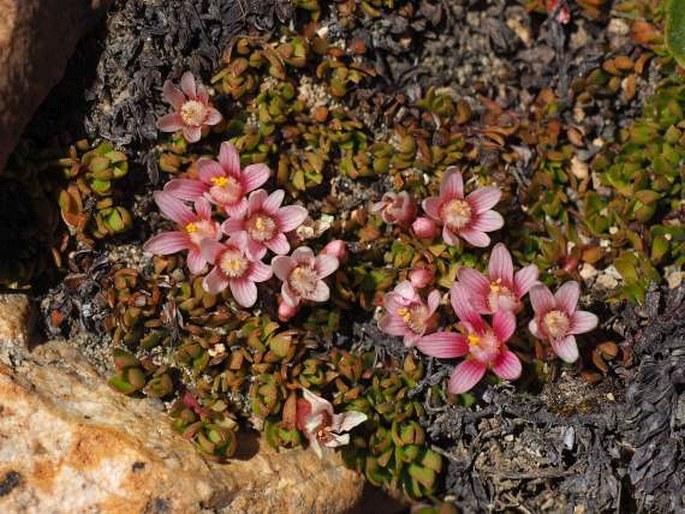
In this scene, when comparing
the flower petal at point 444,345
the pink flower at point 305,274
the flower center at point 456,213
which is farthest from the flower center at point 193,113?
the flower petal at point 444,345

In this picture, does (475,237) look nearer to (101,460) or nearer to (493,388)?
(493,388)

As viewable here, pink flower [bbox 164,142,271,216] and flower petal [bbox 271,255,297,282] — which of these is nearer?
flower petal [bbox 271,255,297,282]

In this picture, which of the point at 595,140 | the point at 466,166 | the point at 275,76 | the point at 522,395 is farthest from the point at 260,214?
the point at 595,140

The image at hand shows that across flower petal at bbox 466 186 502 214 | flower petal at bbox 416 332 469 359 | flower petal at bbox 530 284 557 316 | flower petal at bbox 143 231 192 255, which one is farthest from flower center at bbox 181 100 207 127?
flower petal at bbox 530 284 557 316

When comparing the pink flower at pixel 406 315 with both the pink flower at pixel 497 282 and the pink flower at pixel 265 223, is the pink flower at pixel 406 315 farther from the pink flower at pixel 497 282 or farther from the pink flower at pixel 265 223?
the pink flower at pixel 265 223

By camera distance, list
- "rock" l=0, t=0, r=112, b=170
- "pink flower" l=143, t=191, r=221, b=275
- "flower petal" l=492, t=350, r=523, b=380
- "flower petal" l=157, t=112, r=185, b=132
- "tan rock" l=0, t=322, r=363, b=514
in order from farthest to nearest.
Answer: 1. "flower petal" l=157, t=112, r=185, b=132
2. "pink flower" l=143, t=191, r=221, b=275
3. "flower petal" l=492, t=350, r=523, b=380
4. "rock" l=0, t=0, r=112, b=170
5. "tan rock" l=0, t=322, r=363, b=514

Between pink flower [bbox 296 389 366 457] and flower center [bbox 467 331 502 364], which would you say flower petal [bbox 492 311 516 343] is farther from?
pink flower [bbox 296 389 366 457]

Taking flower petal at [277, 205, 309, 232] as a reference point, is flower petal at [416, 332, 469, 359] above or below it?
below
